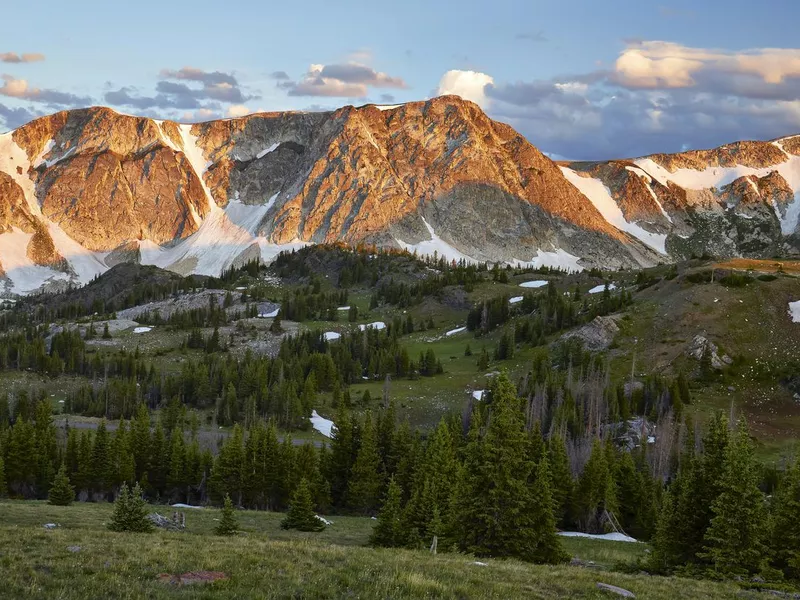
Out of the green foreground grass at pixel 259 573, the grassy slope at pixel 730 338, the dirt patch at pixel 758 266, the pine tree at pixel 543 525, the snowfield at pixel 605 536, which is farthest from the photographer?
the dirt patch at pixel 758 266

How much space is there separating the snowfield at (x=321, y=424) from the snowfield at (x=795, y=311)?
84276 mm

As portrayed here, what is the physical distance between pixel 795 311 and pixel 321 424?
287 feet

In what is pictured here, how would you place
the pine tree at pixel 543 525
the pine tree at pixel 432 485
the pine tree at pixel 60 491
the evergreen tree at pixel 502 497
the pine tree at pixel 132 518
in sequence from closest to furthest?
1. the evergreen tree at pixel 502 497
2. the pine tree at pixel 132 518
3. the pine tree at pixel 543 525
4. the pine tree at pixel 432 485
5. the pine tree at pixel 60 491

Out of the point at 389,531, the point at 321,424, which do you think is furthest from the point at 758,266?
the point at 389,531

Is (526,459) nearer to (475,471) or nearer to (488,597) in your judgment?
(475,471)

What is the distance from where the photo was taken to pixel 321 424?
13900 cm

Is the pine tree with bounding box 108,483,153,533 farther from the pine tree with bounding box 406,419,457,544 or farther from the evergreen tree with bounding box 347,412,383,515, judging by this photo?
the evergreen tree with bounding box 347,412,383,515

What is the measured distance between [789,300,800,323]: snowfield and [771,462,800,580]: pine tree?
12143 centimetres

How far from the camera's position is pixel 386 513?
50.2 metres

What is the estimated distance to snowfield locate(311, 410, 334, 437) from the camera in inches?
5306

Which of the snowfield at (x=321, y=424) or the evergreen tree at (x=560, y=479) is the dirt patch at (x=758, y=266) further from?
the evergreen tree at (x=560, y=479)

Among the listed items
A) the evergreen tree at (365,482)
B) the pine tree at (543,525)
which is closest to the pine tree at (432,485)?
→ the pine tree at (543,525)

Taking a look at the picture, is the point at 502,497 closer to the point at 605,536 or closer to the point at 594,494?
the point at 605,536

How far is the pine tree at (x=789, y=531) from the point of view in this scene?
3819 centimetres
